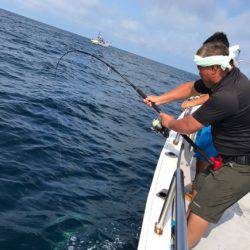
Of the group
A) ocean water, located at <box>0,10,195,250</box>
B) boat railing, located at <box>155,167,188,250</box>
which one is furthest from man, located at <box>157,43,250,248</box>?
ocean water, located at <box>0,10,195,250</box>

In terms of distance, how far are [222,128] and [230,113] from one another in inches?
11.3

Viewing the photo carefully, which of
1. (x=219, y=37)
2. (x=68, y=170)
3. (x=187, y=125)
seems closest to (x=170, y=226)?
(x=187, y=125)

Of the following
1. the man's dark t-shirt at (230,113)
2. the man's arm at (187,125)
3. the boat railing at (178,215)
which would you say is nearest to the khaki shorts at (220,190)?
the man's dark t-shirt at (230,113)

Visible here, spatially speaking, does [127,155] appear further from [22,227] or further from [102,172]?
[22,227]

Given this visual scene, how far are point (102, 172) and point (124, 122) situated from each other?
5.37 m

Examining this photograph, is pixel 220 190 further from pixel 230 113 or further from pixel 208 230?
pixel 208 230

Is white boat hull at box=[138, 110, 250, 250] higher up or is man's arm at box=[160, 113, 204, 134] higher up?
man's arm at box=[160, 113, 204, 134]

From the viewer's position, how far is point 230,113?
3.17m

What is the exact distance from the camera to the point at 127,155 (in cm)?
916

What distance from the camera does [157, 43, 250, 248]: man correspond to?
317cm

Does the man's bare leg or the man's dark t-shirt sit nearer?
the man's dark t-shirt

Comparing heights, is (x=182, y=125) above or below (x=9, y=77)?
above

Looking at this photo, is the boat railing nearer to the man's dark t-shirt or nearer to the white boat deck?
the white boat deck

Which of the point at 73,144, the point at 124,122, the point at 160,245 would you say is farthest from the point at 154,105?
the point at 124,122
